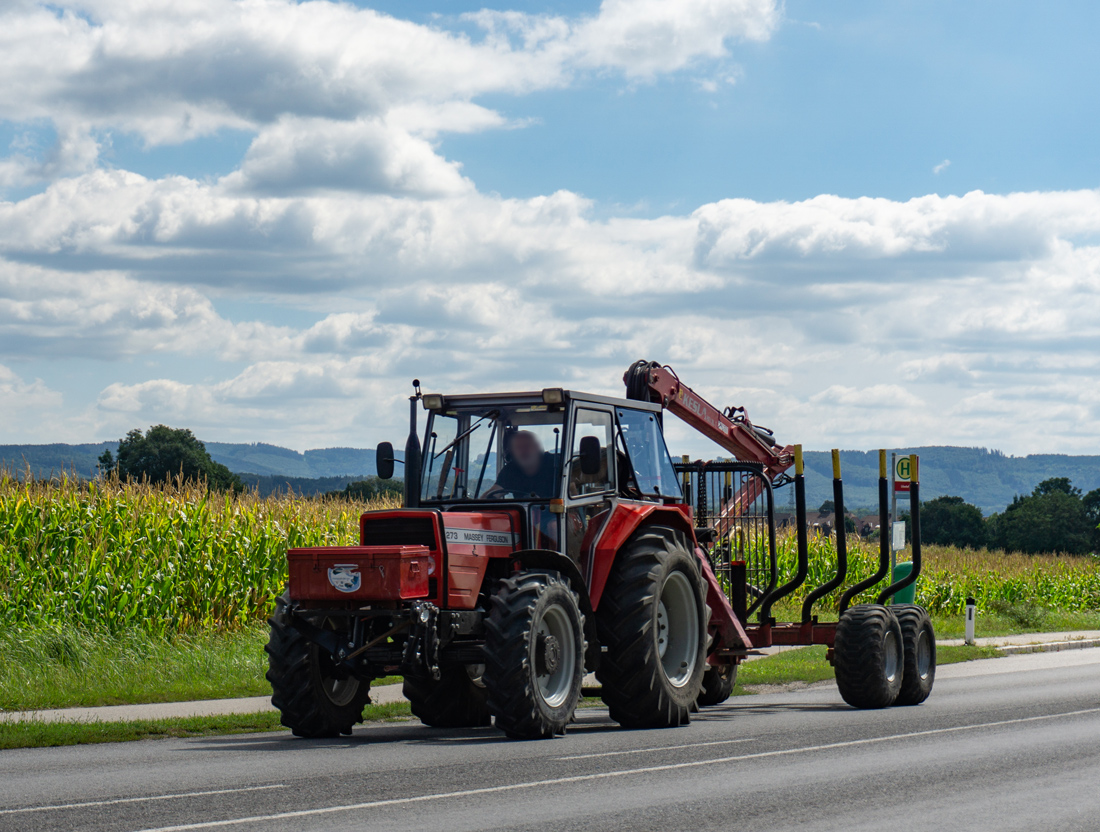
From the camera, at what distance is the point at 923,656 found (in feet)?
51.1

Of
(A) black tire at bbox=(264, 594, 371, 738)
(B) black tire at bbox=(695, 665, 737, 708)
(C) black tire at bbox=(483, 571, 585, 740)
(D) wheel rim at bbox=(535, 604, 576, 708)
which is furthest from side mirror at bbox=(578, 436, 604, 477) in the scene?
(B) black tire at bbox=(695, 665, 737, 708)

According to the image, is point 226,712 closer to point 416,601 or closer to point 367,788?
point 416,601

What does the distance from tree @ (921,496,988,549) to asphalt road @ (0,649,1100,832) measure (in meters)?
81.6

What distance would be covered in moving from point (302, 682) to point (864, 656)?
6.23 metres

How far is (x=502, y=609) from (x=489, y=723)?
317cm

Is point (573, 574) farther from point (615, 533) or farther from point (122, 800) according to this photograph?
point (122, 800)

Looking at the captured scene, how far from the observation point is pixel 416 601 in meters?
11.2

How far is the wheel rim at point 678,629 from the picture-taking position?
13094 mm

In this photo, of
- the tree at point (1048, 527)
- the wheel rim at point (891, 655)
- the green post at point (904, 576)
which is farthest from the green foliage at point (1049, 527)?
the wheel rim at point (891, 655)

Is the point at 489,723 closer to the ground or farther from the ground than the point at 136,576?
closer to the ground

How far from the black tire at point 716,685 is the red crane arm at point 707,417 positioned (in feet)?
11.1

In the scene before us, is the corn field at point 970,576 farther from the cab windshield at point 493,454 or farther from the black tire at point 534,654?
the black tire at point 534,654

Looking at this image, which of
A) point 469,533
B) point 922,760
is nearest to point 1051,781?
point 922,760

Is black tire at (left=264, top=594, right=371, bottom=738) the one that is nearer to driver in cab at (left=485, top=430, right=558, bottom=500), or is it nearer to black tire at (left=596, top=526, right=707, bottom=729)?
driver in cab at (left=485, top=430, right=558, bottom=500)
